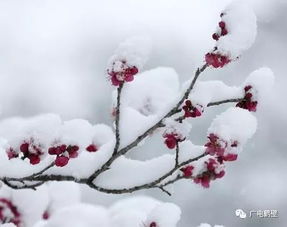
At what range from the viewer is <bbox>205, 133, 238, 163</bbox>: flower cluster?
330cm

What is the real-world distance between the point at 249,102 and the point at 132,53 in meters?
0.86

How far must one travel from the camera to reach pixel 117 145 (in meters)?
3.35

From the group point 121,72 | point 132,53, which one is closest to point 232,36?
point 132,53

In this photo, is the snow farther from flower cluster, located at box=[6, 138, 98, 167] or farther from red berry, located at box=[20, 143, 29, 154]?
red berry, located at box=[20, 143, 29, 154]

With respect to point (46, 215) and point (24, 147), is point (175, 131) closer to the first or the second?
point (24, 147)

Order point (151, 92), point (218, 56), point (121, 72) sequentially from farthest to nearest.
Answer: point (151, 92)
point (218, 56)
point (121, 72)

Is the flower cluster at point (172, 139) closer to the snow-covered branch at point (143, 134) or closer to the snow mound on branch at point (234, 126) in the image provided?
the snow-covered branch at point (143, 134)

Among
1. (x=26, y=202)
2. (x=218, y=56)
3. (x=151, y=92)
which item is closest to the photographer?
(x=218, y=56)

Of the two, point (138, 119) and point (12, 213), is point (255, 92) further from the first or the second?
point (12, 213)

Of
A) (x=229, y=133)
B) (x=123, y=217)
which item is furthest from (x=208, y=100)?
(x=123, y=217)

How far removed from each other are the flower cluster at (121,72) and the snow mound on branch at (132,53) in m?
0.02

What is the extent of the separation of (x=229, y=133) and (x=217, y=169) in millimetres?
248

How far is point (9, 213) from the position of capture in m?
3.52

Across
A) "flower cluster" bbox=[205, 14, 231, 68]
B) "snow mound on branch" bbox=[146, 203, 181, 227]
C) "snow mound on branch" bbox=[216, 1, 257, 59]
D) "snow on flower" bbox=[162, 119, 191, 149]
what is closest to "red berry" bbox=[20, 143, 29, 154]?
"snow on flower" bbox=[162, 119, 191, 149]
